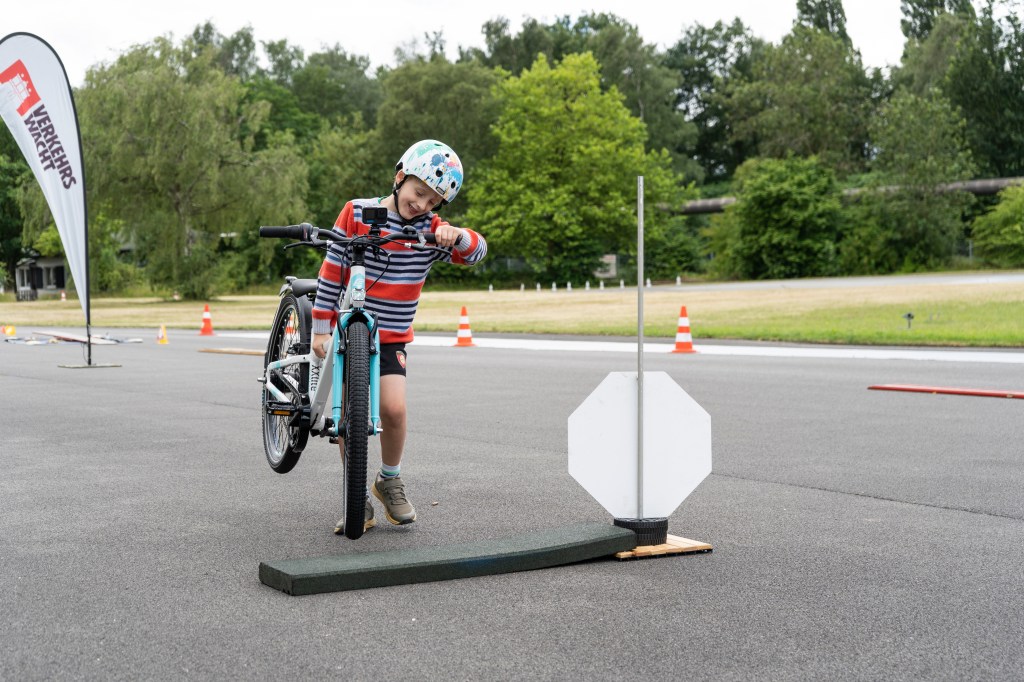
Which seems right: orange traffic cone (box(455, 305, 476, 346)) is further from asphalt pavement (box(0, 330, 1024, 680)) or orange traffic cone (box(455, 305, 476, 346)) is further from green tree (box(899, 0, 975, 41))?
green tree (box(899, 0, 975, 41))

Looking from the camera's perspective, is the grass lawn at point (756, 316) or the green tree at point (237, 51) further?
the green tree at point (237, 51)

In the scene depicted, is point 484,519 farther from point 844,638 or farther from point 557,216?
point 557,216

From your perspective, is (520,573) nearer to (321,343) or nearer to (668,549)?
(668,549)

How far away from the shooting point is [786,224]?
207ft

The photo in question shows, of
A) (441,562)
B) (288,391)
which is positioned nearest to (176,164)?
(288,391)

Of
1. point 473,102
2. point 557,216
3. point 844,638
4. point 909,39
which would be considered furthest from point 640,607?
point 909,39

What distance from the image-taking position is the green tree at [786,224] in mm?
62656

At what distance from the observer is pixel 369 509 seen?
19.1ft

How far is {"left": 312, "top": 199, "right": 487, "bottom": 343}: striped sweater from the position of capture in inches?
224

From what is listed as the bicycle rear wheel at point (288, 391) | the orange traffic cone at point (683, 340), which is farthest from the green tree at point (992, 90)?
the bicycle rear wheel at point (288, 391)

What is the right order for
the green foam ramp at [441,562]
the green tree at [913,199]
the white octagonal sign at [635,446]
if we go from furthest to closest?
the green tree at [913,199] < the white octagonal sign at [635,446] < the green foam ramp at [441,562]

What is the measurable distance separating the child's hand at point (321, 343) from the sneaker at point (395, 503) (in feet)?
2.33

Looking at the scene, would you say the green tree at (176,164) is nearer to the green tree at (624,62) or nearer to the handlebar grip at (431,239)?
the green tree at (624,62)

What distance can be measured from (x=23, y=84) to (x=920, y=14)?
8956 cm
